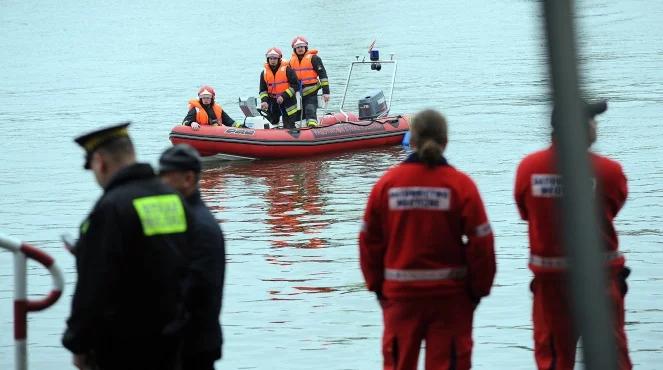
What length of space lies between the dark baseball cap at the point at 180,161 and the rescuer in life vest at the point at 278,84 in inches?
603

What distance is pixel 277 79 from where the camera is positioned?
2058 centimetres

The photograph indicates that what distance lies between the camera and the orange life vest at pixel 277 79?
2053 centimetres

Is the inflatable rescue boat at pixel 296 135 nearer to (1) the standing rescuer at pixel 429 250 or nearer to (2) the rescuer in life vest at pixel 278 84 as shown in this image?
(2) the rescuer in life vest at pixel 278 84

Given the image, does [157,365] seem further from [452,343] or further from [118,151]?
[452,343]

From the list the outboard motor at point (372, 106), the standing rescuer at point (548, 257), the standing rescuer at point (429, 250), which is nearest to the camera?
the standing rescuer at point (429, 250)

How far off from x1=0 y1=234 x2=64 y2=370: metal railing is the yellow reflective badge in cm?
64

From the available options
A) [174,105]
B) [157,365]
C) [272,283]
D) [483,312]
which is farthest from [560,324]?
[174,105]

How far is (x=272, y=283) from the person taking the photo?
11.7 meters

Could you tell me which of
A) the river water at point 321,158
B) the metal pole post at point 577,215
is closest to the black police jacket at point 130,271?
the river water at point 321,158

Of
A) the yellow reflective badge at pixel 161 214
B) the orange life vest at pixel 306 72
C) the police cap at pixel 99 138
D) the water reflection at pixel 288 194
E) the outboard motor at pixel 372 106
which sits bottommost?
the water reflection at pixel 288 194

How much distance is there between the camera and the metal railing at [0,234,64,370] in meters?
4.92

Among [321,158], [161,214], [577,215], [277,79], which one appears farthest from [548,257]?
[321,158]

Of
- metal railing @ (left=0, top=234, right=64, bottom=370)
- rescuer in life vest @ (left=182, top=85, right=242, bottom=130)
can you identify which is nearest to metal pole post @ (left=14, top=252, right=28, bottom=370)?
metal railing @ (left=0, top=234, right=64, bottom=370)

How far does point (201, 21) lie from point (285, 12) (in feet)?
16.6
